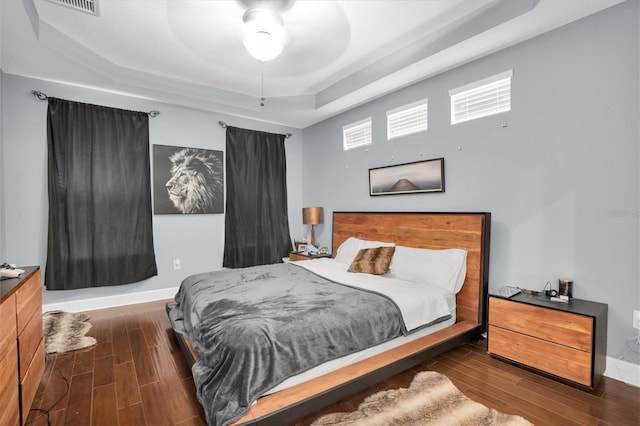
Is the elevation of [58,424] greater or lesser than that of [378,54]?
lesser

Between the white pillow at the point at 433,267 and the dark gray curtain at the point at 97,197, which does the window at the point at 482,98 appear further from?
the dark gray curtain at the point at 97,197

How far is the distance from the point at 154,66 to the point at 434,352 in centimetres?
419

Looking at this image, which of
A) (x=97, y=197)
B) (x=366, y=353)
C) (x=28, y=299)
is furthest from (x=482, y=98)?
(x=97, y=197)

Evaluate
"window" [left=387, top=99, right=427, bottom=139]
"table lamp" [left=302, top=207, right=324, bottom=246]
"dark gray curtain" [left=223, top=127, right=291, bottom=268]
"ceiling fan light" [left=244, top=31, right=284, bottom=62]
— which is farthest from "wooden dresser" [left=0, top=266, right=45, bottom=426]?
"window" [left=387, top=99, right=427, bottom=139]

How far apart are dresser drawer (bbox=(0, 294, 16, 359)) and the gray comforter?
37.8 inches

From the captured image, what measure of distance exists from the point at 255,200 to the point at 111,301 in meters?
2.41

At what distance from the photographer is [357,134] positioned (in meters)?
4.56

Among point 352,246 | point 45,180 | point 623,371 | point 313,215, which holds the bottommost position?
point 623,371

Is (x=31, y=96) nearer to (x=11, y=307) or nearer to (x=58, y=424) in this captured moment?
(x=11, y=307)

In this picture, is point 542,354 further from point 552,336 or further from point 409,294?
point 409,294

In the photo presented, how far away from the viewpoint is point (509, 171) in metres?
2.87

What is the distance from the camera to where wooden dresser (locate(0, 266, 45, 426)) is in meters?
1.56

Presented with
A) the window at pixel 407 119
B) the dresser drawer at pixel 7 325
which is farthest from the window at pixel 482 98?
the dresser drawer at pixel 7 325

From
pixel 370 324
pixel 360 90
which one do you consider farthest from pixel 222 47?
pixel 370 324
